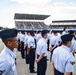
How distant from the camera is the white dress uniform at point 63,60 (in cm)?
415

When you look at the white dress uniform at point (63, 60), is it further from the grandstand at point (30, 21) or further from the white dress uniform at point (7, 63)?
the grandstand at point (30, 21)

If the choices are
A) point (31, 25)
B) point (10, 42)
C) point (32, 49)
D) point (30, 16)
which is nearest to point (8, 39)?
point (10, 42)

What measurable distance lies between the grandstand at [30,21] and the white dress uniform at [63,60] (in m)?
47.9

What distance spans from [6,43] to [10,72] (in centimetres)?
39

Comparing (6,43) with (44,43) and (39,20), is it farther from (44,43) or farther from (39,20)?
(39,20)

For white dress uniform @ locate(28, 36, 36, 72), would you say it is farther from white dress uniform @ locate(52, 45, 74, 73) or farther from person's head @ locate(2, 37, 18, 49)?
person's head @ locate(2, 37, 18, 49)

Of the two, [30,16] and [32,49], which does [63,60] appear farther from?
[30,16]

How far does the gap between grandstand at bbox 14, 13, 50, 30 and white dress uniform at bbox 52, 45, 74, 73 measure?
4791 cm

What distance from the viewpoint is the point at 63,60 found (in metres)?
4.21

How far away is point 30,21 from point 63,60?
55.6 metres

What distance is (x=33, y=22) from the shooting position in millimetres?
59125

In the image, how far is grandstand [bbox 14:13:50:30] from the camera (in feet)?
178

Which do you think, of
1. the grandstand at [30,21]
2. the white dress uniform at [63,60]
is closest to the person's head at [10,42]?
the white dress uniform at [63,60]

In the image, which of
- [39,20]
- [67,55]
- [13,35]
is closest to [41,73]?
[67,55]
